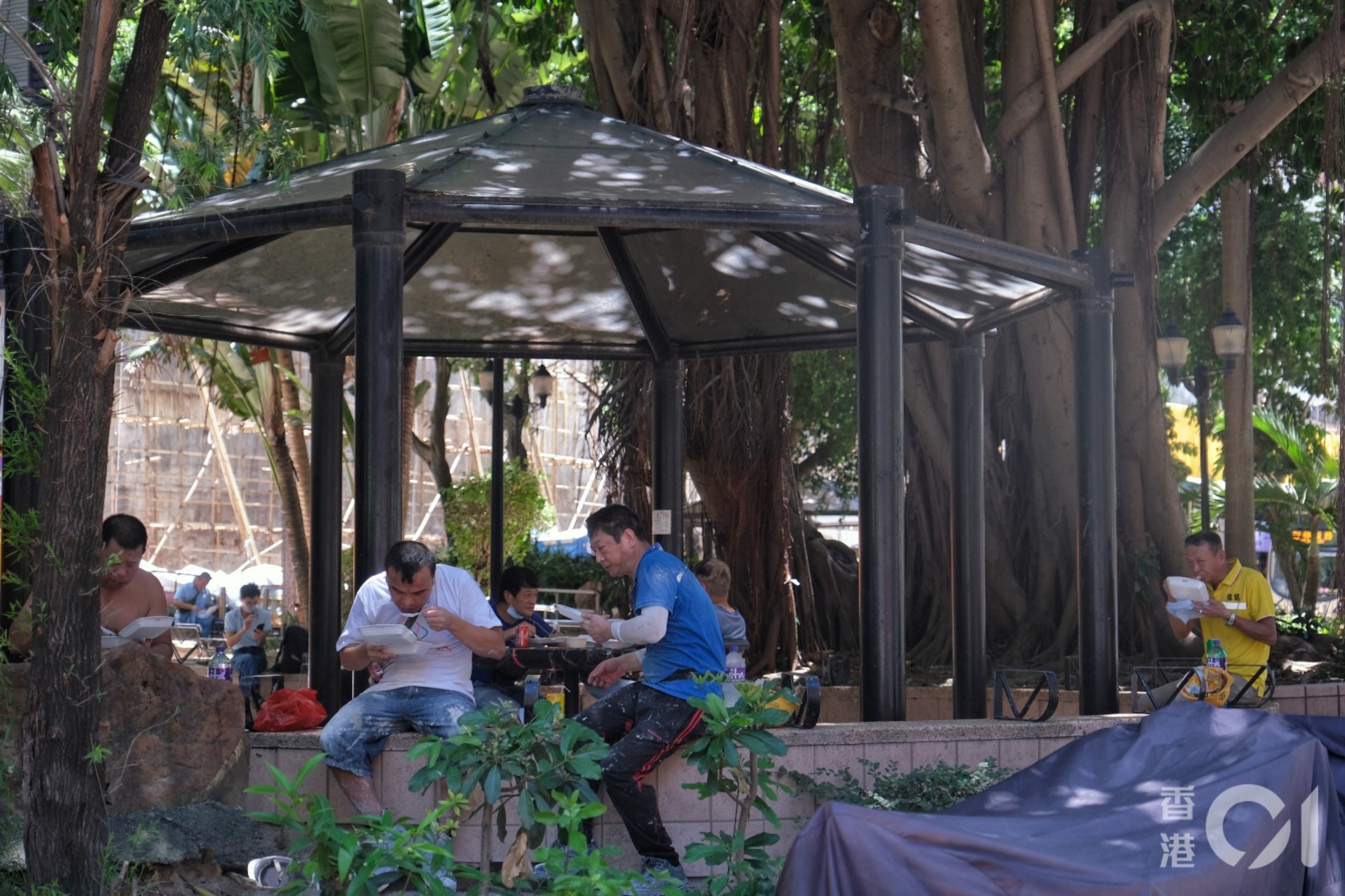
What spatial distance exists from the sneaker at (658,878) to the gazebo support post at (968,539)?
4068mm

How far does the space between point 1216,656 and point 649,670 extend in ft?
12.1

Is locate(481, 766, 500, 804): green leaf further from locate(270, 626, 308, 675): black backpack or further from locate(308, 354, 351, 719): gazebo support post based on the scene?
locate(270, 626, 308, 675): black backpack

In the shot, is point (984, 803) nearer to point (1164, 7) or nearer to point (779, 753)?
point (779, 753)

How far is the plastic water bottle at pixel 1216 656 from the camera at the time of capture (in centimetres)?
827

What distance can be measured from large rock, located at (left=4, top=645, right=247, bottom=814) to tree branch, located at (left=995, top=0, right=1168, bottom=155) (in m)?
7.84

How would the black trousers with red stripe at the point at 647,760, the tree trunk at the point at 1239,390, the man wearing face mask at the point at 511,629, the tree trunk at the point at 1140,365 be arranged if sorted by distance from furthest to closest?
the tree trunk at the point at 1239,390, the tree trunk at the point at 1140,365, the man wearing face mask at the point at 511,629, the black trousers with red stripe at the point at 647,760

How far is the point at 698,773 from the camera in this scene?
21.1 ft

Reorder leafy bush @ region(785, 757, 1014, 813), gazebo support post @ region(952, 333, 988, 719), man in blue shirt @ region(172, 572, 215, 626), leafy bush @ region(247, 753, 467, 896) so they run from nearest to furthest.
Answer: leafy bush @ region(247, 753, 467, 896), leafy bush @ region(785, 757, 1014, 813), gazebo support post @ region(952, 333, 988, 719), man in blue shirt @ region(172, 572, 215, 626)

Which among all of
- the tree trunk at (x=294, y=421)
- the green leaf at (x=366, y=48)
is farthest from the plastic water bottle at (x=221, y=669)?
the tree trunk at (x=294, y=421)

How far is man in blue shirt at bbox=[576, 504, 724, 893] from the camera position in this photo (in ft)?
19.9

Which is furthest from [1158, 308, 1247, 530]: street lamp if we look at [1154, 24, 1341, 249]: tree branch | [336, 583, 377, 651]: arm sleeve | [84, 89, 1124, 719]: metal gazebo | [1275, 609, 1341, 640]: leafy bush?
[336, 583, 377, 651]: arm sleeve

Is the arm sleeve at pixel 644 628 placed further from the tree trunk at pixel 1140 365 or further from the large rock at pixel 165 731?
the tree trunk at pixel 1140 365

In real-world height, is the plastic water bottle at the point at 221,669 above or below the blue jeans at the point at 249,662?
above

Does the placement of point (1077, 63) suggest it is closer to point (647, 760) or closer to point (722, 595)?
point (722, 595)
